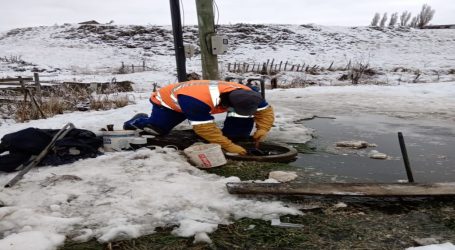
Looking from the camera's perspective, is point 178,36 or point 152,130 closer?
point 152,130

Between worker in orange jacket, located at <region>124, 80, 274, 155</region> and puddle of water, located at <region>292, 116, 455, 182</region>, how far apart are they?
2.40 feet

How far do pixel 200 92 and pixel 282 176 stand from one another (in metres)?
1.32

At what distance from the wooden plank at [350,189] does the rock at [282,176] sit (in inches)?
14.6

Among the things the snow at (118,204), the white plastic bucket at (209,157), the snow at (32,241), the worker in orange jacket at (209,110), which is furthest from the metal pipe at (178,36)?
the snow at (32,241)

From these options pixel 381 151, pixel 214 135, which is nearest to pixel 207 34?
pixel 214 135

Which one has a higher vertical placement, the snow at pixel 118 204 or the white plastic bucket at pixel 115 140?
the white plastic bucket at pixel 115 140

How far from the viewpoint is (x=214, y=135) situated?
13.5ft

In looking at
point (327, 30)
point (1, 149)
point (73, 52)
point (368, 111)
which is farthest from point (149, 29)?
point (1, 149)

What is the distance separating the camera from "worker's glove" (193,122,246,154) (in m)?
4.09

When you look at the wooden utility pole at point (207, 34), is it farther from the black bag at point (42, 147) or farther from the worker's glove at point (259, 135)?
the black bag at point (42, 147)

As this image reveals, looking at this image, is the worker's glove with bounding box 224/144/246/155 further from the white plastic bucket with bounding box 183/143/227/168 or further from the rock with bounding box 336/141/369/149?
the rock with bounding box 336/141/369/149

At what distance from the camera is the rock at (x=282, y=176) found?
3430mm

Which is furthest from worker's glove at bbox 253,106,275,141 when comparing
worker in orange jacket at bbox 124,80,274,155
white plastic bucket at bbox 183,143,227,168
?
white plastic bucket at bbox 183,143,227,168

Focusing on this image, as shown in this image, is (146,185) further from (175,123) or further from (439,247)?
(439,247)
